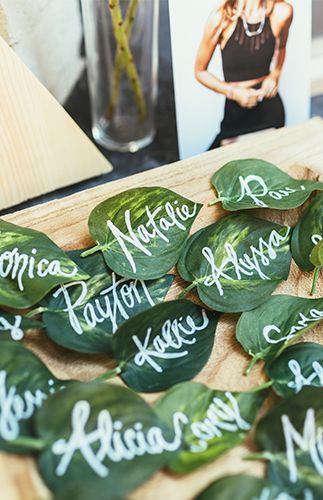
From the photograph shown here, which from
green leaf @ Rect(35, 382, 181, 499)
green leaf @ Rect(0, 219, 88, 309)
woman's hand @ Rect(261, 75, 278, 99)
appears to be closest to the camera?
green leaf @ Rect(35, 382, 181, 499)

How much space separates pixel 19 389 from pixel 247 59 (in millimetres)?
419

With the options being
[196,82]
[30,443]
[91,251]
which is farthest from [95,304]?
[196,82]

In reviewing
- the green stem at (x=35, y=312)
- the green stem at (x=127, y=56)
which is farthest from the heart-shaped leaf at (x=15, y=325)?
the green stem at (x=127, y=56)

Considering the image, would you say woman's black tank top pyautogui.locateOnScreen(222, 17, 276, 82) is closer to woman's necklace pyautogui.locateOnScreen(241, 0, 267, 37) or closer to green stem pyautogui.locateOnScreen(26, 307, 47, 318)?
woman's necklace pyautogui.locateOnScreen(241, 0, 267, 37)

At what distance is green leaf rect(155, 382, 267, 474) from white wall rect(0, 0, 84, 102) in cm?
38

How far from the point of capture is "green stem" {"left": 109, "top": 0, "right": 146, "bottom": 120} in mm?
681

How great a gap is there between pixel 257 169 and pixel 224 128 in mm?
130

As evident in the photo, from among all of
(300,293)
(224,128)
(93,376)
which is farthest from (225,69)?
(93,376)

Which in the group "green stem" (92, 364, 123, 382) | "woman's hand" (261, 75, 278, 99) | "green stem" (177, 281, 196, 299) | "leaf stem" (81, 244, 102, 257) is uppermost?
"woman's hand" (261, 75, 278, 99)

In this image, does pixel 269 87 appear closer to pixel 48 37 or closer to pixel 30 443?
pixel 48 37

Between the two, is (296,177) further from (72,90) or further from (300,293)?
(72,90)

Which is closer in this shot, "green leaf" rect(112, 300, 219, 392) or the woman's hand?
"green leaf" rect(112, 300, 219, 392)

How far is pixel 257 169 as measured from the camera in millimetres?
602

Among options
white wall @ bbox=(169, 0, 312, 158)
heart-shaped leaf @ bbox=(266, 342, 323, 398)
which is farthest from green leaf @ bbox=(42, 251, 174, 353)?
white wall @ bbox=(169, 0, 312, 158)
